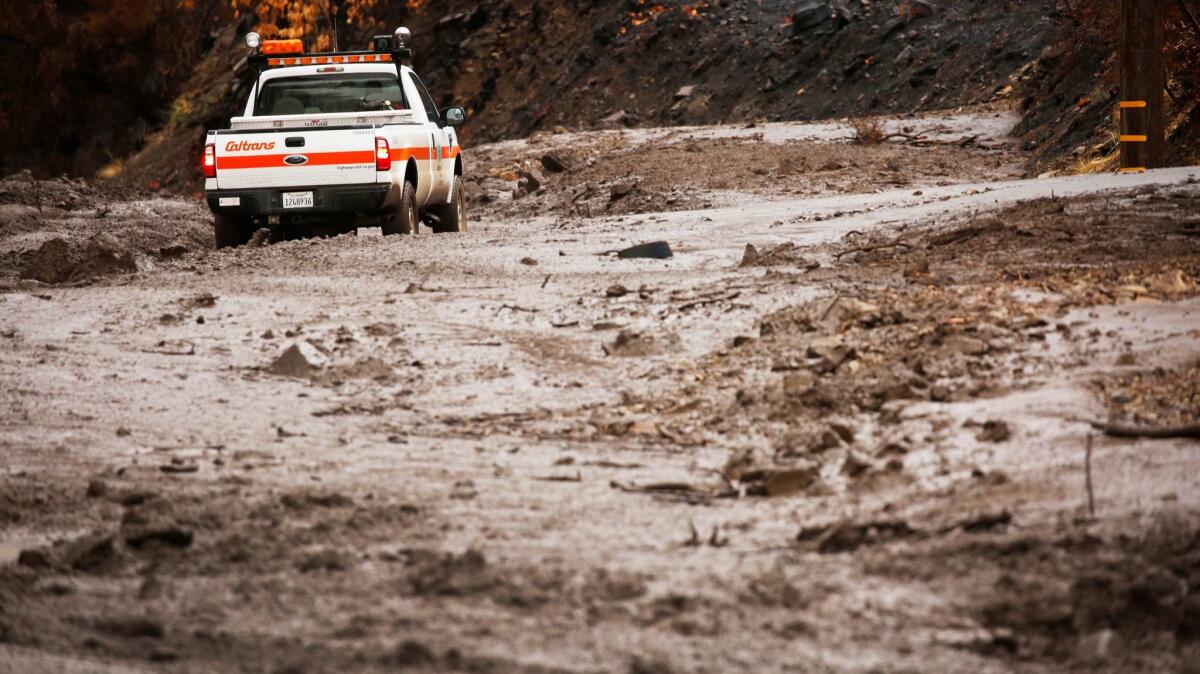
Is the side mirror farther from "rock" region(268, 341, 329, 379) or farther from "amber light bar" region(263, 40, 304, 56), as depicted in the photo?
"rock" region(268, 341, 329, 379)

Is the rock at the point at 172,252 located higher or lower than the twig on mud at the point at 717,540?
lower

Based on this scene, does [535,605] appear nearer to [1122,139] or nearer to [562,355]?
[562,355]

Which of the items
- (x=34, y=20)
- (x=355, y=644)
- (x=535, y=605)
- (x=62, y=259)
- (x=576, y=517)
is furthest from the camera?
(x=34, y=20)

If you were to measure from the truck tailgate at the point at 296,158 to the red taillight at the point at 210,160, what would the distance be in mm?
A: 34

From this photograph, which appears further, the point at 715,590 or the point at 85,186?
the point at 85,186

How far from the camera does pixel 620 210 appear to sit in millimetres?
17484

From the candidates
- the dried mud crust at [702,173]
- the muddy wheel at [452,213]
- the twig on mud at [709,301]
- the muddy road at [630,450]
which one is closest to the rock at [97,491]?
the muddy road at [630,450]

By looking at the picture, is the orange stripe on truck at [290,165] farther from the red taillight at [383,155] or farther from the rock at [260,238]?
the rock at [260,238]

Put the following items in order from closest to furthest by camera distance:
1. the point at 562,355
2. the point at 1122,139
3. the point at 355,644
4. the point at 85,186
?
the point at 355,644 < the point at 562,355 < the point at 1122,139 < the point at 85,186

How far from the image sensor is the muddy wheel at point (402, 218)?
552 inches

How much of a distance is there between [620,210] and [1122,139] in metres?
5.50

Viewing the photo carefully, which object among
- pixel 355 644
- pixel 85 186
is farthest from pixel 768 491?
pixel 85 186

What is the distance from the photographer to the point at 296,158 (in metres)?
13.4

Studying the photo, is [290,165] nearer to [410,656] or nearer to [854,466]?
[854,466]
